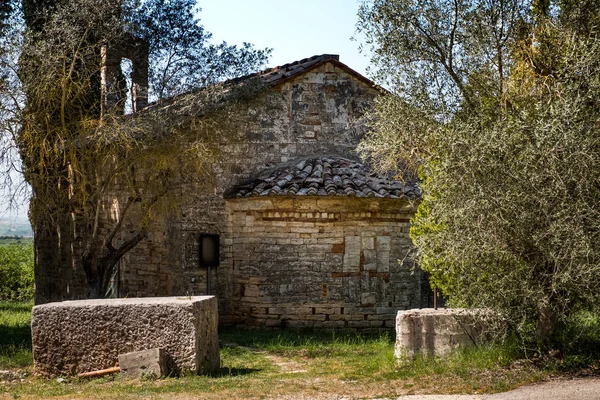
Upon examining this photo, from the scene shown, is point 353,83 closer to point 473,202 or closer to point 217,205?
point 217,205

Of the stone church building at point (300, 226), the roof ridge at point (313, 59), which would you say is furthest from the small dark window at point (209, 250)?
the roof ridge at point (313, 59)

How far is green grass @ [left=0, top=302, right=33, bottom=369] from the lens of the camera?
32.5 feet

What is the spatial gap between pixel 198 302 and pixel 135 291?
7455 mm

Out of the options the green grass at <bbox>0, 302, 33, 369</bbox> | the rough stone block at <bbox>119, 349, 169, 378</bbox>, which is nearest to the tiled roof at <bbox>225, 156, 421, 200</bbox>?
the green grass at <bbox>0, 302, 33, 369</bbox>

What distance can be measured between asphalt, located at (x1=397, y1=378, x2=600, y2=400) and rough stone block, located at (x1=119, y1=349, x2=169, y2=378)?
270 cm

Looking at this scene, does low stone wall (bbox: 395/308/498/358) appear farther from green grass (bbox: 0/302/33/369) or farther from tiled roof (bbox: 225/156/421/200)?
green grass (bbox: 0/302/33/369)

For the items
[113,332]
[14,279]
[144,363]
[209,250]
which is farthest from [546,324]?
[14,279]

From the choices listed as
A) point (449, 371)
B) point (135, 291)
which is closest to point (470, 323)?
point (449, 371)

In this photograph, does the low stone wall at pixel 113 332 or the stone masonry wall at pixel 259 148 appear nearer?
the low stone wall at pixel 113 332

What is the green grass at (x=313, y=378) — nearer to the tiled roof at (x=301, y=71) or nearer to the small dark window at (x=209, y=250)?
the small dark window at (x=209, y=250)

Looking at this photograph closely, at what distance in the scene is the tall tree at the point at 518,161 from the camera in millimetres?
7703

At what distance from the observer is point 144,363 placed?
322 inches

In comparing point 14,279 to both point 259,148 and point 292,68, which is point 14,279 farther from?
point 292,68

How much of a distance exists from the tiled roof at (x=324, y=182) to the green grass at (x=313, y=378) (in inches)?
127
